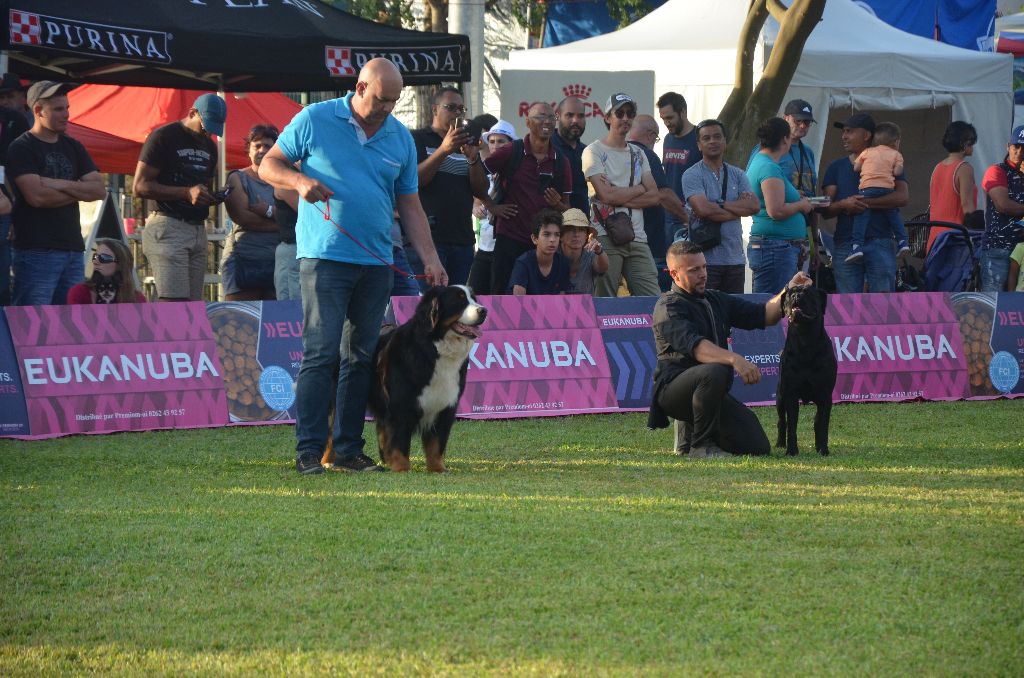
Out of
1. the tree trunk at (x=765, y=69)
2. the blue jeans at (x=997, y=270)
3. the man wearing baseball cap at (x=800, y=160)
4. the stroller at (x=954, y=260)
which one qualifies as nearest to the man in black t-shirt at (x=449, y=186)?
the man wearing baseball cap at (x=800, y=160)

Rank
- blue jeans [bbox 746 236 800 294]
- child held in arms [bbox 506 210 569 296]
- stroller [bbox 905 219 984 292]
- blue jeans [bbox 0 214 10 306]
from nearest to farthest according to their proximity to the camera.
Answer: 1. blue jeans [bbox 0 214 10 306]
2. child held in arms [bbox 506 210 569 296]
3. blue jeans [bbox 746 236 800 294]
4. stroller [bbox 905 219 984 292]

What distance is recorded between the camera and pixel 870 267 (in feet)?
38.4

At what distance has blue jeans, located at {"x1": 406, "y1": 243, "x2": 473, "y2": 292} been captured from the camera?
10359 millimetres

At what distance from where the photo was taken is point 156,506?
5922mm

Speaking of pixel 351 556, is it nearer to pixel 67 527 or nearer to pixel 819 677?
pixel 67 527

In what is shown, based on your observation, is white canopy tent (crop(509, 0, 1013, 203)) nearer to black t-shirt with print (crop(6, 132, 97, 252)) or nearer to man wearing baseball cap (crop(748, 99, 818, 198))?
man wearing baseball cap (crop(748, 99, 818, 198))

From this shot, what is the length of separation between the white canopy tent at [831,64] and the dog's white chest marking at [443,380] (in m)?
9.85

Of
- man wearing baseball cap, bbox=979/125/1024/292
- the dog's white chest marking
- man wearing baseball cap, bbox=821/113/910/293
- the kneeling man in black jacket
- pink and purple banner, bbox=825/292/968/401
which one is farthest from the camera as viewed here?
man wearing baseball cap, bbox=979/125/1024/292

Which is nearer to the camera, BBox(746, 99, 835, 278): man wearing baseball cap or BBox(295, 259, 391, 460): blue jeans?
BBox(295, 259, 391, 460): blue jeans

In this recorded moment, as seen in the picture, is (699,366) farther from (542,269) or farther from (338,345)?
(542,269)

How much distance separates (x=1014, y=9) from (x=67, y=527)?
26.6m

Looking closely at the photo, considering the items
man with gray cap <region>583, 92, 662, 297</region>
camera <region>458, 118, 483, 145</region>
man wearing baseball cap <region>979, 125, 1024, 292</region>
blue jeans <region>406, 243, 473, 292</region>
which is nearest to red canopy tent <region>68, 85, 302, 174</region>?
camera <region>458, 118, 483, 145</region>

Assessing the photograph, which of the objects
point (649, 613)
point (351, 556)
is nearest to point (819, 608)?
point (649, 613)

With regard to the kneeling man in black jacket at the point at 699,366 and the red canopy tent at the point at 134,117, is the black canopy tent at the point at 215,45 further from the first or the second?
the kneeling man in black jacket at the point at 699,366
